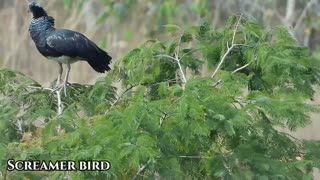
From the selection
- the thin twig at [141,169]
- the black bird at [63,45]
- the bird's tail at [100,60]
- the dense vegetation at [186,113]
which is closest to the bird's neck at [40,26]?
the black bird at [63,45]

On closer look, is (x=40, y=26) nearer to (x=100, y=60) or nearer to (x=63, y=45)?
(x=63, y=45)

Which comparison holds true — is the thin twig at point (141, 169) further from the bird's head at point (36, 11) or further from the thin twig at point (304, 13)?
the thin twig at point (304, 13)

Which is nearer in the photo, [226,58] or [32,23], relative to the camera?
[226,58]

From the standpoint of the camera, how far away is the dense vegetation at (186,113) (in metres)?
3.66

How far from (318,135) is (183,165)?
505cm

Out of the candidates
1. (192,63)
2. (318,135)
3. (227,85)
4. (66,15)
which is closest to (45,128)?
(227,85)

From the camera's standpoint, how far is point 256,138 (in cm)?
398

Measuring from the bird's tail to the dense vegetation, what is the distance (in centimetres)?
31

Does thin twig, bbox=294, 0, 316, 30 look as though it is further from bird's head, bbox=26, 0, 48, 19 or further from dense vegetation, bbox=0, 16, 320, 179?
dense vegetation, bbox=0, 16, 320, 179

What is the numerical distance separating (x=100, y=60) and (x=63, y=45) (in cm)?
24

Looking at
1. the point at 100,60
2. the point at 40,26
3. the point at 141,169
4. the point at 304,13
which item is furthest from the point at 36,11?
the point at 304,13

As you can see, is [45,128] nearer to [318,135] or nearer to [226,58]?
[226,58]

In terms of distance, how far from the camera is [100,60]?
5.26m

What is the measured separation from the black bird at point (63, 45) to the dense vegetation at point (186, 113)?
315 millimetres
